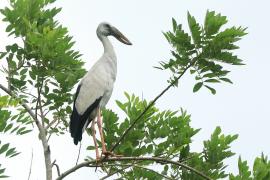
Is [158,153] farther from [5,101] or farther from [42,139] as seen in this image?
[5,101]

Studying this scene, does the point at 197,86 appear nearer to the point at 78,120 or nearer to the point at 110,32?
the point at 78,120

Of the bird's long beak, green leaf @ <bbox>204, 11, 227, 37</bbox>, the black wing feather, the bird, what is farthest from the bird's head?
green leaf @ <bbox>204, 11, 227, 37</bbox>

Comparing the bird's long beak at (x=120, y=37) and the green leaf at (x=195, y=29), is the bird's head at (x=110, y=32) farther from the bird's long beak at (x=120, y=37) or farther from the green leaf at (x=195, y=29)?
the green leaf at (x=195, y=29)

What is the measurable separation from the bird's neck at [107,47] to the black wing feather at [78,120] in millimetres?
773

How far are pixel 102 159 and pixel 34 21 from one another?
2892 mm

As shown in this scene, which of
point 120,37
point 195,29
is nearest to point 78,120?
point 120,37

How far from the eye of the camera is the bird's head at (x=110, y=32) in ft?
33.8

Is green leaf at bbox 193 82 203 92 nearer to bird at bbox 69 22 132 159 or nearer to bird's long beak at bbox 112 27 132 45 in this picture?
bird at bbox 69 22 132 159

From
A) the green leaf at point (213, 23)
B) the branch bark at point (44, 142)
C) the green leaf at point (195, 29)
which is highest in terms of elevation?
the green leaf at point (213, 23)

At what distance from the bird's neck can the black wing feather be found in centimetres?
77

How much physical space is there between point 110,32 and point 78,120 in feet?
5.64

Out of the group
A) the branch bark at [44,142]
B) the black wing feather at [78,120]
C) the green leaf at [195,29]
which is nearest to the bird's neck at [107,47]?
the black wing feather at [78,120]

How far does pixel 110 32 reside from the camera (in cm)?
1044

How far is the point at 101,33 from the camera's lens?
10.5 m
